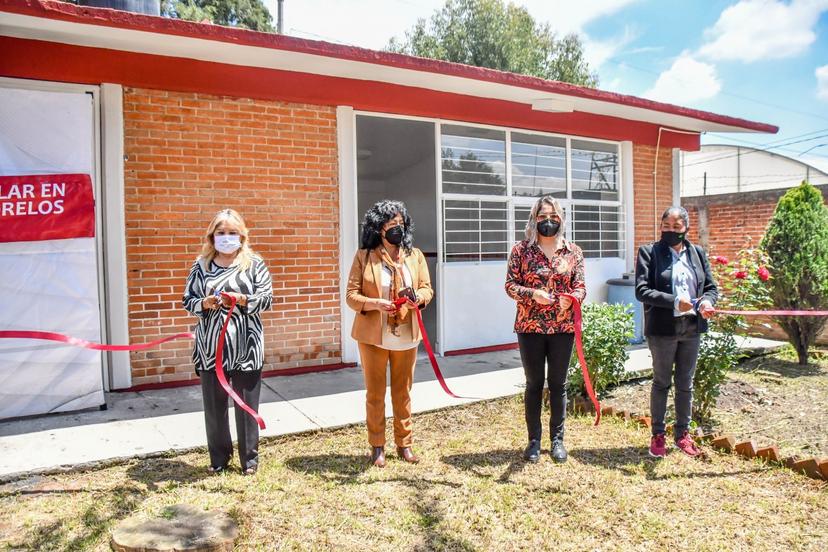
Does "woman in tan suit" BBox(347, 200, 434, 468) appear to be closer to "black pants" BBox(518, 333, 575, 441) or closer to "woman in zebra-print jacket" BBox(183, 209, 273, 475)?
"woman in zebra-print jacket" BBox(183, 209, 273, 475)

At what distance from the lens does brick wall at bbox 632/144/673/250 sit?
29.4ft

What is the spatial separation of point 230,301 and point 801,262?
6.79 meters

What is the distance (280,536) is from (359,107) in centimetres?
468

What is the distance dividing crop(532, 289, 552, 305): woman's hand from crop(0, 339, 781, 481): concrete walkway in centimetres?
180

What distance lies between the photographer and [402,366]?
393 centimetres

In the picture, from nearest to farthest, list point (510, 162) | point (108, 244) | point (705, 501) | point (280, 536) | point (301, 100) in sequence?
point (280, 536), point (705, 501), point (108, 244), point (301, 100), point (510, 162)

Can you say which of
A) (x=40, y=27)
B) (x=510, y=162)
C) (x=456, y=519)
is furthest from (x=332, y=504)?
(x=510, y=162)

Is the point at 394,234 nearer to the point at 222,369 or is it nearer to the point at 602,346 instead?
the point at 222,369

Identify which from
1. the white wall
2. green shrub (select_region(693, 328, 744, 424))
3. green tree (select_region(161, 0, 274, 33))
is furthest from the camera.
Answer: the white wall

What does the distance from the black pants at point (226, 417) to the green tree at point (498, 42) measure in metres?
29.4

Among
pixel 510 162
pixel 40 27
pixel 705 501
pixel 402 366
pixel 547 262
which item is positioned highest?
pixel 40 27

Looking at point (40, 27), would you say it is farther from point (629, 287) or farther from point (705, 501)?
point (629, 287)

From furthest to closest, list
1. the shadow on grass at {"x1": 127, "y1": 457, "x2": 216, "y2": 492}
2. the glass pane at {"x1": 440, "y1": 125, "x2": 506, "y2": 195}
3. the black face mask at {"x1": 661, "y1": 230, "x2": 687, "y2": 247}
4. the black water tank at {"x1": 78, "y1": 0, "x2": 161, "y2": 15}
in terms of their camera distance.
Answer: the glass pane at {"x1": 440, "y1": 125, "x2": 506, "y2": 195}, the black water tank at {"x1": 78, "y1": 0, "x2": 161, "y2": 15}, the black face mask at {"x1": 661, "y1": 230, "x2": 687, "y2": 247}, the shadow on grass at {"x1": 127, "y1": 457, "x2": 216, "y2": 492}

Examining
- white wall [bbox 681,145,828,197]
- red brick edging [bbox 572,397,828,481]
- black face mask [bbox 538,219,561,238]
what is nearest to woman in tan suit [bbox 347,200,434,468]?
black face mask [bbox 538,219,561,238]
